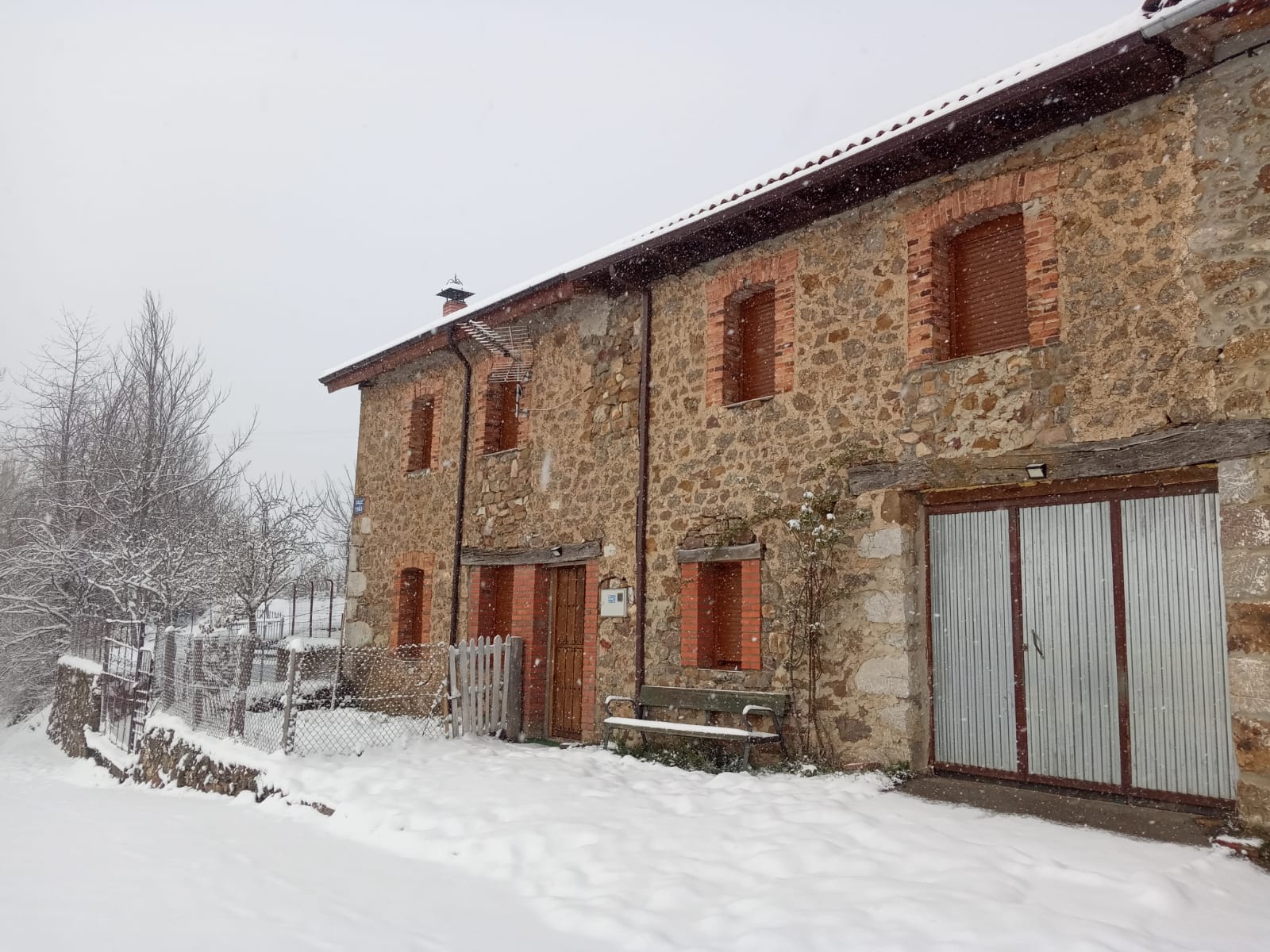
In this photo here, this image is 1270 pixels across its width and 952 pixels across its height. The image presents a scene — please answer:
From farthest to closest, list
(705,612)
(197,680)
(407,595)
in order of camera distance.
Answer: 1. (407,595)
2. (197,680)
3. (705,612)

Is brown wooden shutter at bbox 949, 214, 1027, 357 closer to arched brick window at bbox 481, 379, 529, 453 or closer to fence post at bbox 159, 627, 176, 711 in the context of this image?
arched brick window at bbox 481, 379, 529, 453

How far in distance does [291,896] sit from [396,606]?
7.77 meters

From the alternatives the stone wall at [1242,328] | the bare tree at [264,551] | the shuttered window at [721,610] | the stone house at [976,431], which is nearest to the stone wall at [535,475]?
the stone house at [976,431]

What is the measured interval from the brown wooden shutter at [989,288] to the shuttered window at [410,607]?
8.19 metres

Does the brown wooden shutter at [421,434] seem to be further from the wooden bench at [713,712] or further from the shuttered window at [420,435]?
the wooden bench at [713,712]

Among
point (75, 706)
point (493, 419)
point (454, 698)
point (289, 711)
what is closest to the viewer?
point (289, 711)

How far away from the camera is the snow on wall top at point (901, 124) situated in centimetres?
584

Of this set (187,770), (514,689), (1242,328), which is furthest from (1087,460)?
(187,770)

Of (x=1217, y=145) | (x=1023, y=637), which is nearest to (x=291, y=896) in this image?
(x=1023, y=637)

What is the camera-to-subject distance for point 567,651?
34.6 feet

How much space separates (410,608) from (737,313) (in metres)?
6.54

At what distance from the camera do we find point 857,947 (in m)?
3.89

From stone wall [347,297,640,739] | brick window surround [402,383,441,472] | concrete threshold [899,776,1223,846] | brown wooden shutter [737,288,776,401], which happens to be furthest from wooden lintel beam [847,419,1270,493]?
brick window surround [402,383,441,472]

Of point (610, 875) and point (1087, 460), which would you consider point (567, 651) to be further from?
point (1087, 460)
